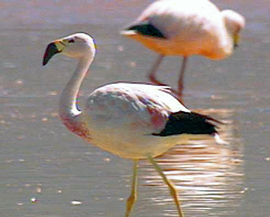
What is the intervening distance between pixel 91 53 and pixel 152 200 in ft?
3.15

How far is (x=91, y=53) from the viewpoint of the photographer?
612cm

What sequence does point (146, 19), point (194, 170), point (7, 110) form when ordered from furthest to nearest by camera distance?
point (146, 19) < point (7, 110) < point (194, 170)

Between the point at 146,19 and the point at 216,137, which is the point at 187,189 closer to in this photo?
the point at 216,137

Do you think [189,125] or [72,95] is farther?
[72,95]

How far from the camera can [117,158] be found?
23.9 feet

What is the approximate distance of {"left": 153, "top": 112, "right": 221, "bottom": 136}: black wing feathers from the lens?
18.6ft

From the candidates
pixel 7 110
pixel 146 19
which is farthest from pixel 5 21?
pixel 7 110

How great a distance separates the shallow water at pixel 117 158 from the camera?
6004mm

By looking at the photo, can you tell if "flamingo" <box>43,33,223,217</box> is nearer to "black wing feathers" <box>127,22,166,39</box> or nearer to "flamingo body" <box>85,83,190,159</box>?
"flamingo body" <box>85,83,190,159</box>

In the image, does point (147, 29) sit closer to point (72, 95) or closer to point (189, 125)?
point (72, 95)

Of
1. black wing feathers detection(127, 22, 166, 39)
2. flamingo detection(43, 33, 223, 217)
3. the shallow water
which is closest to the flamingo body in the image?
flamingo detection(43, 33, 223, 217)

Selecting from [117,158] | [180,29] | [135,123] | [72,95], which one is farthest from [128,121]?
[180,29]

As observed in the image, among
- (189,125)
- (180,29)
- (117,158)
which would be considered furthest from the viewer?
(180,29)

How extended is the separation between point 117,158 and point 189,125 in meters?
1.69
